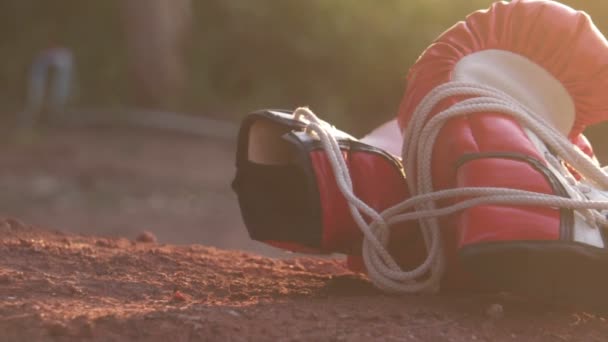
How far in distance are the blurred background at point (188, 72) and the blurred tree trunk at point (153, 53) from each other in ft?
0.04

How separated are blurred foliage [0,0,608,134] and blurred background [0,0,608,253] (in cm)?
1

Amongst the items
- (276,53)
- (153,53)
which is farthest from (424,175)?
(276,53)

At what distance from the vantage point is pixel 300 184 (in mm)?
2111

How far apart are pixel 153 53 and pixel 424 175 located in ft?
22.9

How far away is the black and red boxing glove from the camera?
80.3 inches

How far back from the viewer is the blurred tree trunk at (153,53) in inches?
346

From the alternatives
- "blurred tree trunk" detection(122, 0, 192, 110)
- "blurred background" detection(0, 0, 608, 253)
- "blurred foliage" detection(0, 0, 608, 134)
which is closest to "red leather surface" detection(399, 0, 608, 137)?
"blurred background" detection(0, 0, 608, 253)

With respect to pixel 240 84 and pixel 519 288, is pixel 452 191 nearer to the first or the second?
Answer: pixel 519 288

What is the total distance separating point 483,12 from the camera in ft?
7.29

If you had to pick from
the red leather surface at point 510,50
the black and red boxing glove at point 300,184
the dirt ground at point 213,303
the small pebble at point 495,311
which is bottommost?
the dirt ground at point 213,303

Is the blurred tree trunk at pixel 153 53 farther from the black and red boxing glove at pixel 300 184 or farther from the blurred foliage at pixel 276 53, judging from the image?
the black and red boxing glove at pixel 300 184

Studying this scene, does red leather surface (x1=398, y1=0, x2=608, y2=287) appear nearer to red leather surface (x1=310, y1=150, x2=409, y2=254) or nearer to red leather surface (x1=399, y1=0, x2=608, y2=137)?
red leather surface (x1=399, y1=0, x2=608, y2=137)

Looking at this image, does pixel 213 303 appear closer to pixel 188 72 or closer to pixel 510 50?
pixel 510 50

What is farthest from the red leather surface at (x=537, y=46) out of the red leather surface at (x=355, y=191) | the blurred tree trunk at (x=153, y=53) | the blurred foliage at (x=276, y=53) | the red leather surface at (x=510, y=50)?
the blurred tree trunk at (x=153, y=53)
